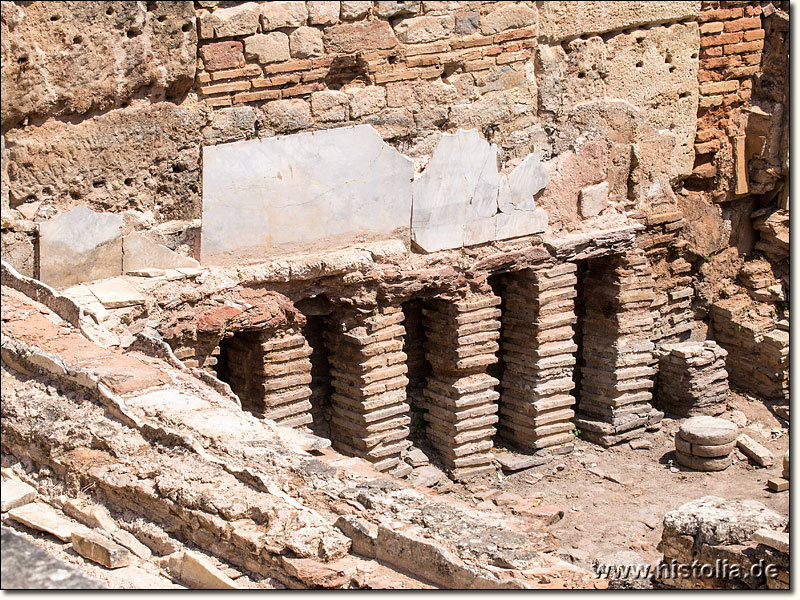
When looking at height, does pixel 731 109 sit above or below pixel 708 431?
above

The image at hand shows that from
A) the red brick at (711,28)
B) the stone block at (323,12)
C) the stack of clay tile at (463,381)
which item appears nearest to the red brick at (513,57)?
the stone block at (323,12)

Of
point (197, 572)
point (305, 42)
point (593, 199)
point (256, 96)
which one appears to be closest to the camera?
point (197, 572)

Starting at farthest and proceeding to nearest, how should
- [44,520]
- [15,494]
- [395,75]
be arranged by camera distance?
[395,75], [15,494], [44,520]

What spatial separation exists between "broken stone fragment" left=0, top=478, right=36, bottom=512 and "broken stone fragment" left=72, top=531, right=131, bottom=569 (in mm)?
554

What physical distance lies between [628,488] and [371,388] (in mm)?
2042

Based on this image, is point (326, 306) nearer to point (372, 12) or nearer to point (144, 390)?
point (372, 12)

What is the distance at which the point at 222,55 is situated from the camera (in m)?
9.05

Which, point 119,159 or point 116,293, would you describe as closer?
point 116,293

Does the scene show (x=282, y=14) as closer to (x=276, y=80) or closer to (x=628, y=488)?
(x=276, y=80)

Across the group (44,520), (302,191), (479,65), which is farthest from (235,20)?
(44,520)

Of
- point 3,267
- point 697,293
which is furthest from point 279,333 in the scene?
point 697,293

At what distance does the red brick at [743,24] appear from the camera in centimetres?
1148

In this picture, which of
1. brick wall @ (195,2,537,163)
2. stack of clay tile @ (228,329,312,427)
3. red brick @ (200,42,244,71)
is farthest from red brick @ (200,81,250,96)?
stack of clay tile @ (228,329,312,427)

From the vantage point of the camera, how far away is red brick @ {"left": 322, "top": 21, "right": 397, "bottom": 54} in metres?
9.45
